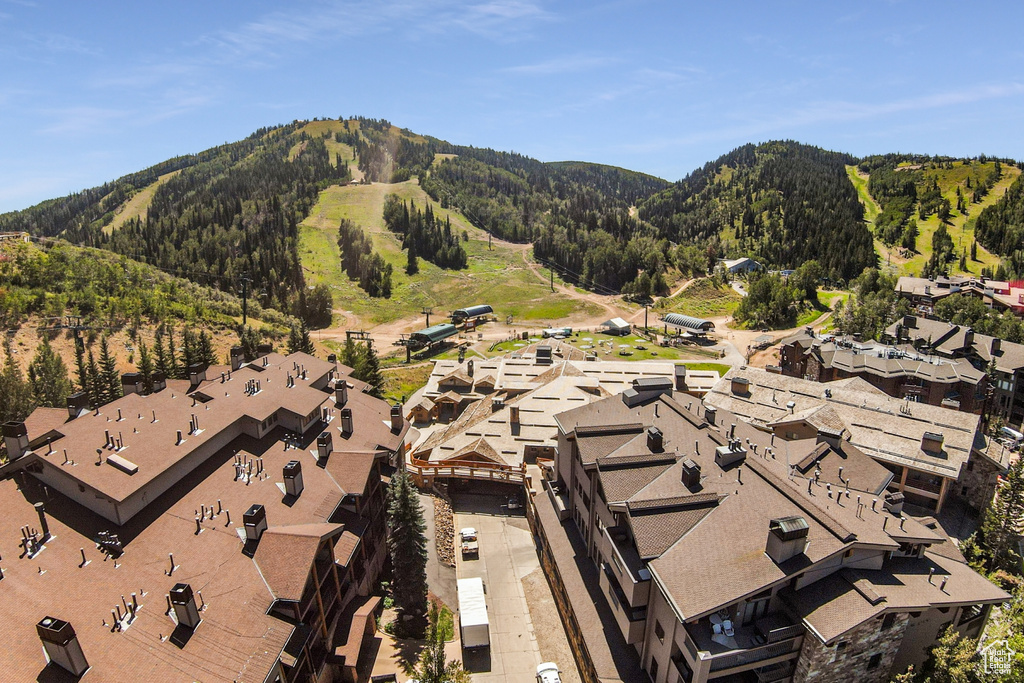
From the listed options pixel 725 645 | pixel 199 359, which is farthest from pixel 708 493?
pixel 199 359

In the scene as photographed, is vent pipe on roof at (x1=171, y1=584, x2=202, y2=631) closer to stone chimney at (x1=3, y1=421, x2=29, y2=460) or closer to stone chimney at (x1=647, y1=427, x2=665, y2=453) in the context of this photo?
stone chimney at (x1=3, y1=421, x2=29, y2=460)

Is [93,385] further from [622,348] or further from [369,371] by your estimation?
[622,348]

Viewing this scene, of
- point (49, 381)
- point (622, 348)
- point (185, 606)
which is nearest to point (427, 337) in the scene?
point (622, 348)

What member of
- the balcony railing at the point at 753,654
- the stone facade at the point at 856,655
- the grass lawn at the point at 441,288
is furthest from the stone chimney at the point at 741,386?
the grass lawn at the point at 441,288

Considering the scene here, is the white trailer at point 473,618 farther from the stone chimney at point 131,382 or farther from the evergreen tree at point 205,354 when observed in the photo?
the evergreen tree at point 205,354

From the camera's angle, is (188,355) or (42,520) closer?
(42,520)

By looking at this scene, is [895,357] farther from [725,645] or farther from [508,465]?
[725,645]

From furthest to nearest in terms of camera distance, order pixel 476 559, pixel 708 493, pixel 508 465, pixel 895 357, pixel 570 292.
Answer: pixel 570 292
pixel 895 357
pixel 508 465
pixel 476 559
pixel 708 493
